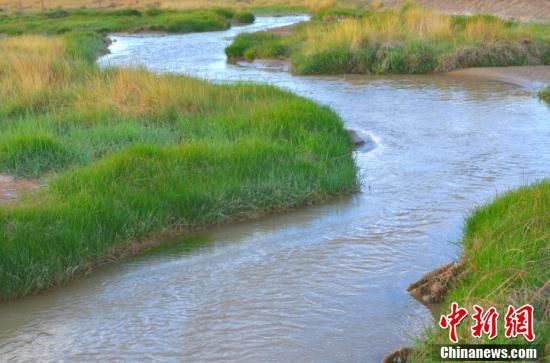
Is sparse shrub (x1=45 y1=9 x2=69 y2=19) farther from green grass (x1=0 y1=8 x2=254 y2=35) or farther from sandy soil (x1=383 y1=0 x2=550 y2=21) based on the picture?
sandy soil (x1=383 y1=0 x2=550 y2=21)

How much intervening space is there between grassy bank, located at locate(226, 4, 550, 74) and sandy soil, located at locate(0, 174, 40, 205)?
492 inches

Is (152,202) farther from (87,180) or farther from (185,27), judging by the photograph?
(185,27)

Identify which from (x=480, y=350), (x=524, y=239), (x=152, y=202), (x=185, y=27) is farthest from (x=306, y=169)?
(x=185, y=27)

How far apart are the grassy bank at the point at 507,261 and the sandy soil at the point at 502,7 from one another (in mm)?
25563

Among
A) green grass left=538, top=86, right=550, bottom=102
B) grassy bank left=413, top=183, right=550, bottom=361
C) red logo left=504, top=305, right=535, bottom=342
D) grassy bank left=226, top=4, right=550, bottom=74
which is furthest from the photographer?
grassy bank left=226, top=4, right=550, bottom=74

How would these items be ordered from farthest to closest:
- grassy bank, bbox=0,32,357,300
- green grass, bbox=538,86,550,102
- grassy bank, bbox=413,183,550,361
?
green grass, bbox=538,86,550,102 → grassy bank, bbox=0,32,357,300 → grassy bank, bbox=413,183,550,361

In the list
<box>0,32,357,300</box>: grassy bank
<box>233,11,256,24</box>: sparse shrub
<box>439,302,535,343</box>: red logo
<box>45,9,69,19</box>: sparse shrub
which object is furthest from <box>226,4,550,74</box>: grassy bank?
<box>45,9,69,19</box>: sparse shrub

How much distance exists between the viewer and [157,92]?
12188mm

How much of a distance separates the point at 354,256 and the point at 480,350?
3.00 metres

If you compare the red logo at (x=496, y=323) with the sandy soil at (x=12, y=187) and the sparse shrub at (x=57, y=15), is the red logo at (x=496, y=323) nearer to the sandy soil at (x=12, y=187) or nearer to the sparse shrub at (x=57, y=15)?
the sandy soil at (x=12, y=187)

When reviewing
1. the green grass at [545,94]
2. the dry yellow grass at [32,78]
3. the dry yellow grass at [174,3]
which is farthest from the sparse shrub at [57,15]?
the green grass at [545,94]

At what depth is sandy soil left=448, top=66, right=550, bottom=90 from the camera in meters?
17.8

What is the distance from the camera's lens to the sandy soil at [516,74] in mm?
17819

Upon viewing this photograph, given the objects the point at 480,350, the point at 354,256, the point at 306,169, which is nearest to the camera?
the point at 480,350
